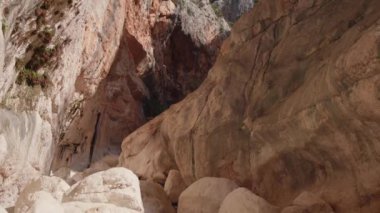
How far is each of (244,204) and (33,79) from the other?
7.07 metres

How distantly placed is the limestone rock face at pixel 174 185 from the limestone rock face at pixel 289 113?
0.82ft

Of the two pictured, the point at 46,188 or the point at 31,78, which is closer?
the point at 46,188

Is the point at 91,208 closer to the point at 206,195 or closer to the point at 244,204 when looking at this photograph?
the point at 244,204

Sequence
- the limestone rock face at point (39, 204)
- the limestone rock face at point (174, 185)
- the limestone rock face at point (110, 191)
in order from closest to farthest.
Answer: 1. the limestone rock face at point (39, 204)
2. the limestone rock face at point (110, 191)
3. the limestone rock face at point (174, 185)

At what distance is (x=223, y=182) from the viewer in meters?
11.3

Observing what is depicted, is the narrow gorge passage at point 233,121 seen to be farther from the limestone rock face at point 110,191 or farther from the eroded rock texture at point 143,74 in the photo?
the eroded rock texture at point 143,74

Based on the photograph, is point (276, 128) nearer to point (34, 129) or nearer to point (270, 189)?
point (270, 189)

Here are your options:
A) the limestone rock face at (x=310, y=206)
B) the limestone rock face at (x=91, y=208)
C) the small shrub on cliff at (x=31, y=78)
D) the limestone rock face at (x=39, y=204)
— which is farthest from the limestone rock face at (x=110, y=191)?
the small shrub on cliff at (x=31, y=78)

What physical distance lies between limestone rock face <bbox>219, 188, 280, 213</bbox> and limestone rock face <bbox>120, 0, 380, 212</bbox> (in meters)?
0.70

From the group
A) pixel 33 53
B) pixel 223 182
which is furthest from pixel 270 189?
pixel 33 53

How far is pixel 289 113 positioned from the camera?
401 inches

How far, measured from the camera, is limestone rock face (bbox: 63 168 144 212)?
885 centimetres

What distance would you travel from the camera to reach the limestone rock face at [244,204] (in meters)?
9.46

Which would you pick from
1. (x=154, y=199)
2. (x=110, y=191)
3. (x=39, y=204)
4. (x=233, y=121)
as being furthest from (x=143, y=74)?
(x=39, y=204)
